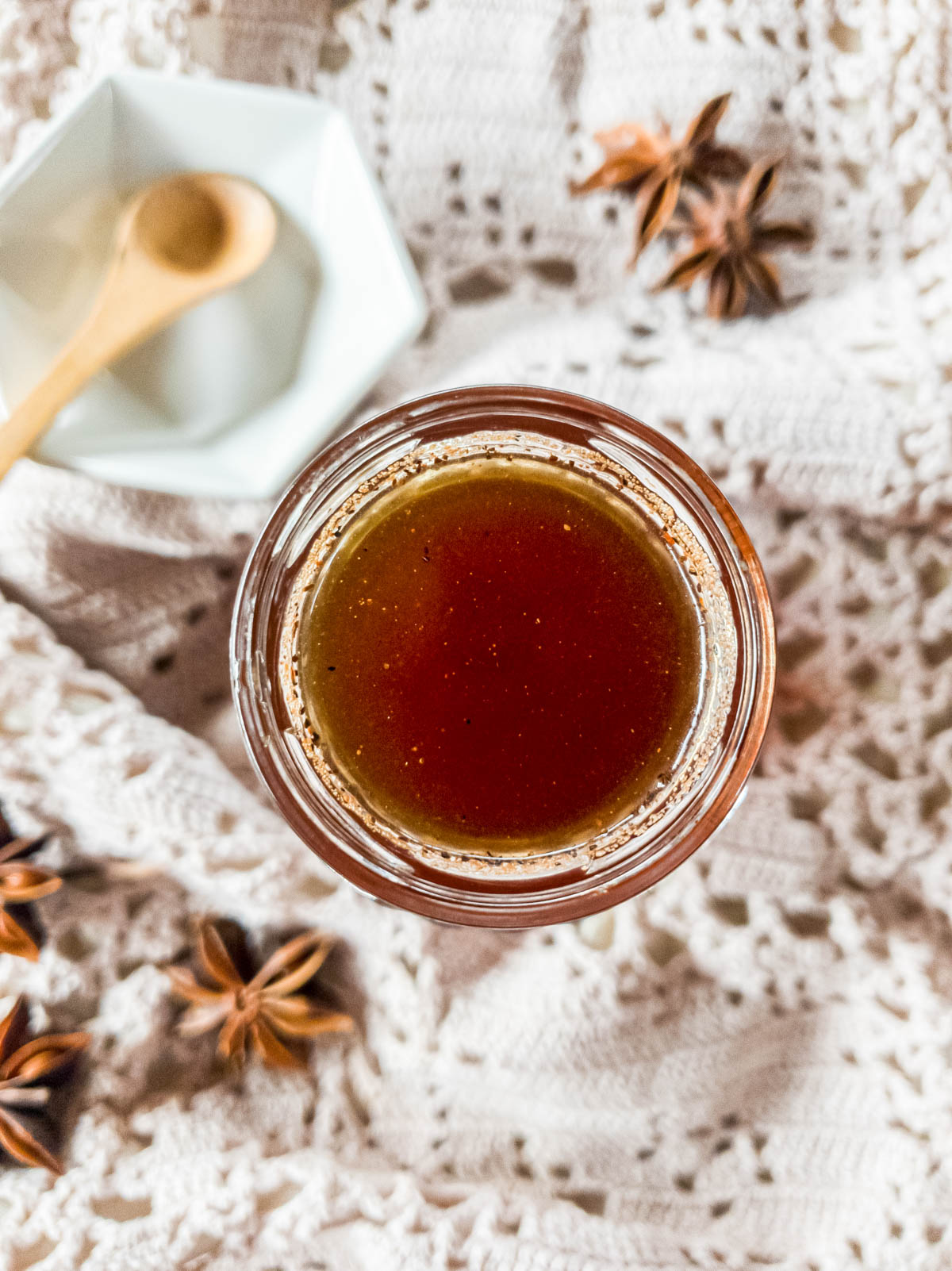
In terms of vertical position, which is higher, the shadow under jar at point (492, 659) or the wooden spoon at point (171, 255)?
the wooden spoon at point (171, 255)

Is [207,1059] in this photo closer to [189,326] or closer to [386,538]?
[386,538]

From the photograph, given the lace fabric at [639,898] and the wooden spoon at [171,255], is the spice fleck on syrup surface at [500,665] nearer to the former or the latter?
the lace fabric at [639,898]

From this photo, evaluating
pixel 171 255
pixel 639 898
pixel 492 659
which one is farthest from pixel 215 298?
pixel 639 898

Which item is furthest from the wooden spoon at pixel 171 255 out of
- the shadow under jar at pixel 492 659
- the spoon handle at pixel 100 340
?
the shadow under jar at pixel 492 659

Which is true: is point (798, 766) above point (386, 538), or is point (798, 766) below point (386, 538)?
below

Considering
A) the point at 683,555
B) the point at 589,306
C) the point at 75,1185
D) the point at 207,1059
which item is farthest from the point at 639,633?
the point at 75,1185

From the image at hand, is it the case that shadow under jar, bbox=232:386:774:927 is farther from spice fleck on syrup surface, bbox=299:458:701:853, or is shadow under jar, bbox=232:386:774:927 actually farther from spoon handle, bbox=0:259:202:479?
spoon handle, bbox=0:259:202:479
